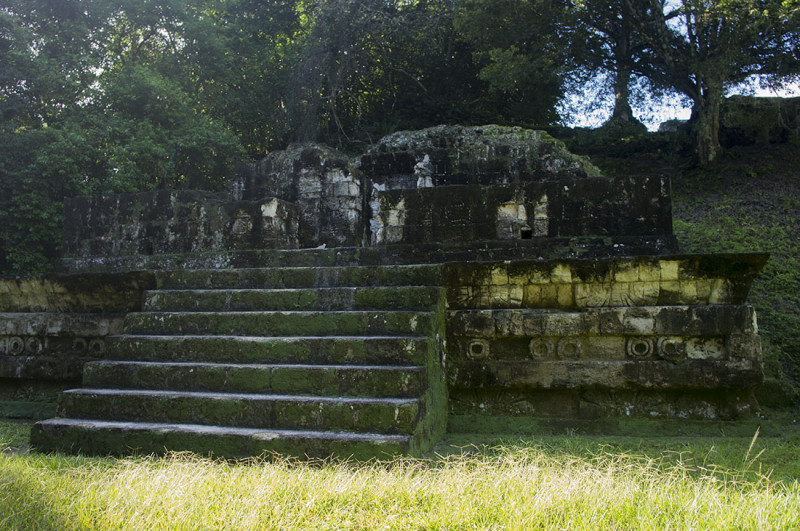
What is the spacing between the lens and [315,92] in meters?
16.4

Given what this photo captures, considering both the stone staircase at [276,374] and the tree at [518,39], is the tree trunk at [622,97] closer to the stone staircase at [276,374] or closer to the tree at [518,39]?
the tree at [518,39]

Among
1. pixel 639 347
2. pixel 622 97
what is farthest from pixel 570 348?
pixel 622 97

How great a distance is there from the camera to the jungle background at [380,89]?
1270cm

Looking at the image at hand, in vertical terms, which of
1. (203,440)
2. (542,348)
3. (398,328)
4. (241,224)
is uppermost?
(241,224)

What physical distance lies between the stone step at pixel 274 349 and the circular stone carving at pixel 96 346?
1050 millimetres

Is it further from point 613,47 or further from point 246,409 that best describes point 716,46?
point 246,409

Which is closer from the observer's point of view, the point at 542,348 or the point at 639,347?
the point at 639,347

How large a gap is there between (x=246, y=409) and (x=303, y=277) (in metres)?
1.72

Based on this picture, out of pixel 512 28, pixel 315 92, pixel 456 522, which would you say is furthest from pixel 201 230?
pixel 512 28

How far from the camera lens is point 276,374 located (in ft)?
13.7

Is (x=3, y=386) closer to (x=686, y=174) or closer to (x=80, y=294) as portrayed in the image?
(x=80, y=294)

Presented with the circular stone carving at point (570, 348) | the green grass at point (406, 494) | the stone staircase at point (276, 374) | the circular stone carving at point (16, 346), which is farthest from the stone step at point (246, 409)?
the circular stone carving at point (16, 346)

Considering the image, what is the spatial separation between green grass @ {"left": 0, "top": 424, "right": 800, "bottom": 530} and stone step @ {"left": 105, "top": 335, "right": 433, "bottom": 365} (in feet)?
3.00

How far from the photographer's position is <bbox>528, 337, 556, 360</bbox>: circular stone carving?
187 inches
